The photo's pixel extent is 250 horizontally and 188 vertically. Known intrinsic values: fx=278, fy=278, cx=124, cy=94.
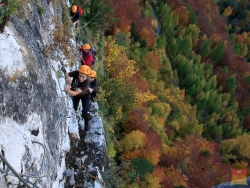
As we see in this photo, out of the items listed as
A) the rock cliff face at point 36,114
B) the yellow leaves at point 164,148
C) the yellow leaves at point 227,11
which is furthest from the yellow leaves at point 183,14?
the rock cliff face at point 36,114

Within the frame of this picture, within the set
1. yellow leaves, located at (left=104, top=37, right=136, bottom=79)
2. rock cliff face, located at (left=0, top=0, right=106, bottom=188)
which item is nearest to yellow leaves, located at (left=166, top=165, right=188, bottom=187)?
yellow leaves, located at (left=104, top=37, right=136, bottom=79)

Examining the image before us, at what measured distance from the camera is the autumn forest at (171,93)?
77.2ft

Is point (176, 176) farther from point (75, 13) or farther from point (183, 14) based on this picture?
point (183, 14)

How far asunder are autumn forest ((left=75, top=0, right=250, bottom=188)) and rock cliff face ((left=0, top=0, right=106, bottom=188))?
8.14 feet

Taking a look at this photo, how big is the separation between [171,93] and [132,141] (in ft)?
60.6

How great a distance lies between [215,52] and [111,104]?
39.2 m

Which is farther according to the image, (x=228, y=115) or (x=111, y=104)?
(x=228, y=115)

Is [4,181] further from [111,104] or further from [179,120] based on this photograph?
[179,120]

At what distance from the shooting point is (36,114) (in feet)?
22.5

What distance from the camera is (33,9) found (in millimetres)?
8492

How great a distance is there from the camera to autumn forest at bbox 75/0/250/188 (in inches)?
926

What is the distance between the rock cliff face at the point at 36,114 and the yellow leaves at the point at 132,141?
13.6 m

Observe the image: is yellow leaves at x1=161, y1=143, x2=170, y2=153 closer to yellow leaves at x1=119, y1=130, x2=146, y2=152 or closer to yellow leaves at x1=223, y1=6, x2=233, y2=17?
yellow leaves at x1=119, y1=130, x2=146, y2=152

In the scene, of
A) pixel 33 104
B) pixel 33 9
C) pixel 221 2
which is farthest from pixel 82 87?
pixel 221 2
